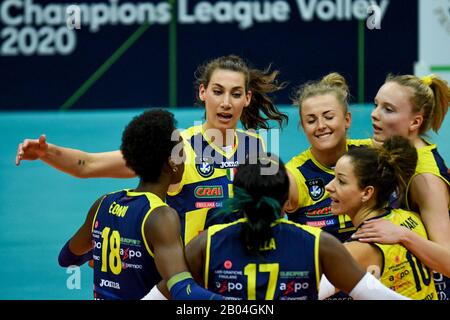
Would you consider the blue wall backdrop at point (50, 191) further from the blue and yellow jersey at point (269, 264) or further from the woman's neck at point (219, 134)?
the blue and yellow jersey at point (269, 264)

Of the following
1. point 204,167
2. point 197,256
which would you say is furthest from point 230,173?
point 197,256

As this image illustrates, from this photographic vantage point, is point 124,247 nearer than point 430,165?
Yes

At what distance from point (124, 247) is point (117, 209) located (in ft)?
0.65

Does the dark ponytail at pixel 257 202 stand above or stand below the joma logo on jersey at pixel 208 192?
above

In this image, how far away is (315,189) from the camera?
5.29m

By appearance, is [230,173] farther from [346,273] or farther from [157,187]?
[346,273]

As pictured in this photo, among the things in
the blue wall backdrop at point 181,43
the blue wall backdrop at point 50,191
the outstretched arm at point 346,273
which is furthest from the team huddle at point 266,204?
the blue wall backdrop at point 181,43

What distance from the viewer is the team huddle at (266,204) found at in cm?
395

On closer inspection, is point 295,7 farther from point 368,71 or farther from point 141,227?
point 141,227

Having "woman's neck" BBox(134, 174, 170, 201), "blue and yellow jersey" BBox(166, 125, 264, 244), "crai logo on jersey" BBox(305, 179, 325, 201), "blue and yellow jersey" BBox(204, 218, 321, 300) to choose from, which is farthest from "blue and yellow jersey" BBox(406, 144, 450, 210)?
"woman's neck" BBox(134, 174, 170, 201)

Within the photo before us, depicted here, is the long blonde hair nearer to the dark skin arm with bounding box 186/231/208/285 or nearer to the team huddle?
the team huddle

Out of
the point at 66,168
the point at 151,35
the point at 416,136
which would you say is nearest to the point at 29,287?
the point at 66,168

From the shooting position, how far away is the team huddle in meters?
3.95

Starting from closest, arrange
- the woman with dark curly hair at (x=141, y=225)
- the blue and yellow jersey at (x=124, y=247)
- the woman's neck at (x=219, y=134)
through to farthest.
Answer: the woman with dark curly hair at (x=141, y=225)
the blue and yellow jersey at (x=124, y=247)
the woman's neck at (x=219, y=134)
